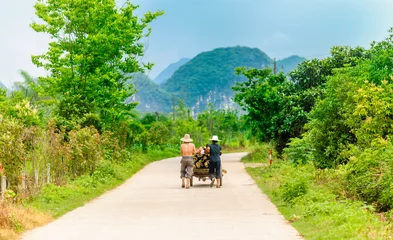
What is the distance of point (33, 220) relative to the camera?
13039mm

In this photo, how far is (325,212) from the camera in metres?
13.5

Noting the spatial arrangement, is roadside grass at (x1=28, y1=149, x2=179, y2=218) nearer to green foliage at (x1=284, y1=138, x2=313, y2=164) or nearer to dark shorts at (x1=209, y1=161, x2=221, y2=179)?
dark shorts at (x1=209, y1=161, x2=221, y2=179)

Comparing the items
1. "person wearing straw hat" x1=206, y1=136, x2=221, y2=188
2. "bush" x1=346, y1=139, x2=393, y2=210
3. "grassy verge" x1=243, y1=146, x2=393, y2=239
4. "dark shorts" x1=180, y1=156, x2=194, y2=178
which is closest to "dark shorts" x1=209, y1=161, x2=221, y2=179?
"person wearing straw hat" x1=206, y1=136, x2=221, y2=188

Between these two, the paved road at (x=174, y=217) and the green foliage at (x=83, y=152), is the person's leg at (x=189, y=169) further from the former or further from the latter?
the green foliage at (x=83, y=152)

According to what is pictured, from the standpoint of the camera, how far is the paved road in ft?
38.9

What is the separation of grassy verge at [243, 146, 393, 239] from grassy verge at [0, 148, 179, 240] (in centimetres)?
548

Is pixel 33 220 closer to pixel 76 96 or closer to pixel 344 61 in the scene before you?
pixel 76 96

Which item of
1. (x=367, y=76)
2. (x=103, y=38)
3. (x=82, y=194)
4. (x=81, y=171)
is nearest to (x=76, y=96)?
(x=103, y=38)

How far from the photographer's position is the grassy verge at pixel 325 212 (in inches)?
433

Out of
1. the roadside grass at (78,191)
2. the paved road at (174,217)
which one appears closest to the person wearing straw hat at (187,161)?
the paved road at (174,217)

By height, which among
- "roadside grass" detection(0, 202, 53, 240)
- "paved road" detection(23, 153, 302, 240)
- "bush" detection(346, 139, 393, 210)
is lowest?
"paved road" detection(23, 153, 302, 240)

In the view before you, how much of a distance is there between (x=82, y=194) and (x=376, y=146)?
9017mm

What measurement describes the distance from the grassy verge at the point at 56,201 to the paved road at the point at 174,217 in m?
0.29

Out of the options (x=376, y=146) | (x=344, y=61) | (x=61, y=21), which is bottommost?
(x=376, y=146)
